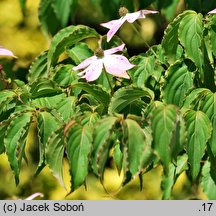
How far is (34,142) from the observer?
133 inches

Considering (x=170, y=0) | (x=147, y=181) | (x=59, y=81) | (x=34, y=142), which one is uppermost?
(x=170, y=0)

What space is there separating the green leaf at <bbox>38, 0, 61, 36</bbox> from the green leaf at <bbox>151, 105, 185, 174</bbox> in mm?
882

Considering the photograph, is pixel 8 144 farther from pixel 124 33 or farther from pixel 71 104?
pixel 124 33

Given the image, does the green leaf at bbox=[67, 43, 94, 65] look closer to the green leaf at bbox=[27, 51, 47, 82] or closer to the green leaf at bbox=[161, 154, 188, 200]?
the green leaf at bbox=[27, 51, 47, 82]

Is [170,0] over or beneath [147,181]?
over

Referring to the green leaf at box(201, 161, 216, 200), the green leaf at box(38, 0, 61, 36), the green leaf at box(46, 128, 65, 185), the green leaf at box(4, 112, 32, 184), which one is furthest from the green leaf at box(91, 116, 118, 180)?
the green leaf at box(38, 0, 61, 36)

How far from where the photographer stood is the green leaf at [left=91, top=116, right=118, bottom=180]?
1699 mm

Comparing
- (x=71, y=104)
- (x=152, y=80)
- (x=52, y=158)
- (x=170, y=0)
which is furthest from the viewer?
(x=170, y=0)

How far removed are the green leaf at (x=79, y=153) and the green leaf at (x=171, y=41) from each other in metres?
0.38

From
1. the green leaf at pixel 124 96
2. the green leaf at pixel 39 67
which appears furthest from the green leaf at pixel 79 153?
the green leaf at pixel 39 67

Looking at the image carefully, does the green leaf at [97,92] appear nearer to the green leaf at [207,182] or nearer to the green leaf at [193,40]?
the green leaf at [193,40]

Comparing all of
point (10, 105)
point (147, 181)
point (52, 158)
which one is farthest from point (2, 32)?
point (52, 158)

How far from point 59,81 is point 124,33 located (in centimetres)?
115

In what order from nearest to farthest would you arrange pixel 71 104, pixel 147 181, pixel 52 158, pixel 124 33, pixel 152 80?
pixel 52 158
pixel 71 104
pixel 152 80
pixel 124 33
pixel 147 181
